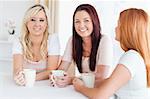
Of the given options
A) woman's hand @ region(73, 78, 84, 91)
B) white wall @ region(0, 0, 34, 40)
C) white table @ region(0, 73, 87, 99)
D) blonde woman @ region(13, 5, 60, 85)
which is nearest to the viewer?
white table @ region(0, 73, 87, 99)

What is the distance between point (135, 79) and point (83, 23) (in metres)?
0.55

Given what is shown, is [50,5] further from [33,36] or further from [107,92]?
[107,92]

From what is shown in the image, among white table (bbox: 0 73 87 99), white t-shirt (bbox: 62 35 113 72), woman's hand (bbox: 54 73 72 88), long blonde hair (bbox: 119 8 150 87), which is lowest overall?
white table (bbox: 0 73 87 99)

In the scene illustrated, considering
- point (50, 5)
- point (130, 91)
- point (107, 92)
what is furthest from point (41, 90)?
point (50, 5)

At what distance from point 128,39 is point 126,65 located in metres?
0.15

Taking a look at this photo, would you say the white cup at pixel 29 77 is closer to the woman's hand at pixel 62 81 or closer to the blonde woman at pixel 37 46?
the woman's hand at pixel 62 81

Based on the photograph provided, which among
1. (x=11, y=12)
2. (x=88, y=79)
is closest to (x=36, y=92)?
(x=88, y=79)

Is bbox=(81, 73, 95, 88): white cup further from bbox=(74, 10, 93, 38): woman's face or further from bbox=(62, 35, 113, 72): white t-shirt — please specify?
bbox=(74, 10, 93, 38): woman's face

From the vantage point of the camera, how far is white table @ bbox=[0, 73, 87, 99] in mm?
1196

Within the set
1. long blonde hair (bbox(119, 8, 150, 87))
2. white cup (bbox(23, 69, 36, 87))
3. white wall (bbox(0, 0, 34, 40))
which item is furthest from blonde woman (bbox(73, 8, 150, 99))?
white wall (bbox(0, 0, 34, 40))

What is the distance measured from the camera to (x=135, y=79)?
1.25 metres

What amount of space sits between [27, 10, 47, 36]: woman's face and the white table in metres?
0.45

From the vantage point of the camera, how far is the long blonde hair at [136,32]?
1.28 meters

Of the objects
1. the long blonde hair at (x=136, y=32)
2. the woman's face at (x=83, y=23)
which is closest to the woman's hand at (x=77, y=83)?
the long blonde hair at (x=136, y=32)
